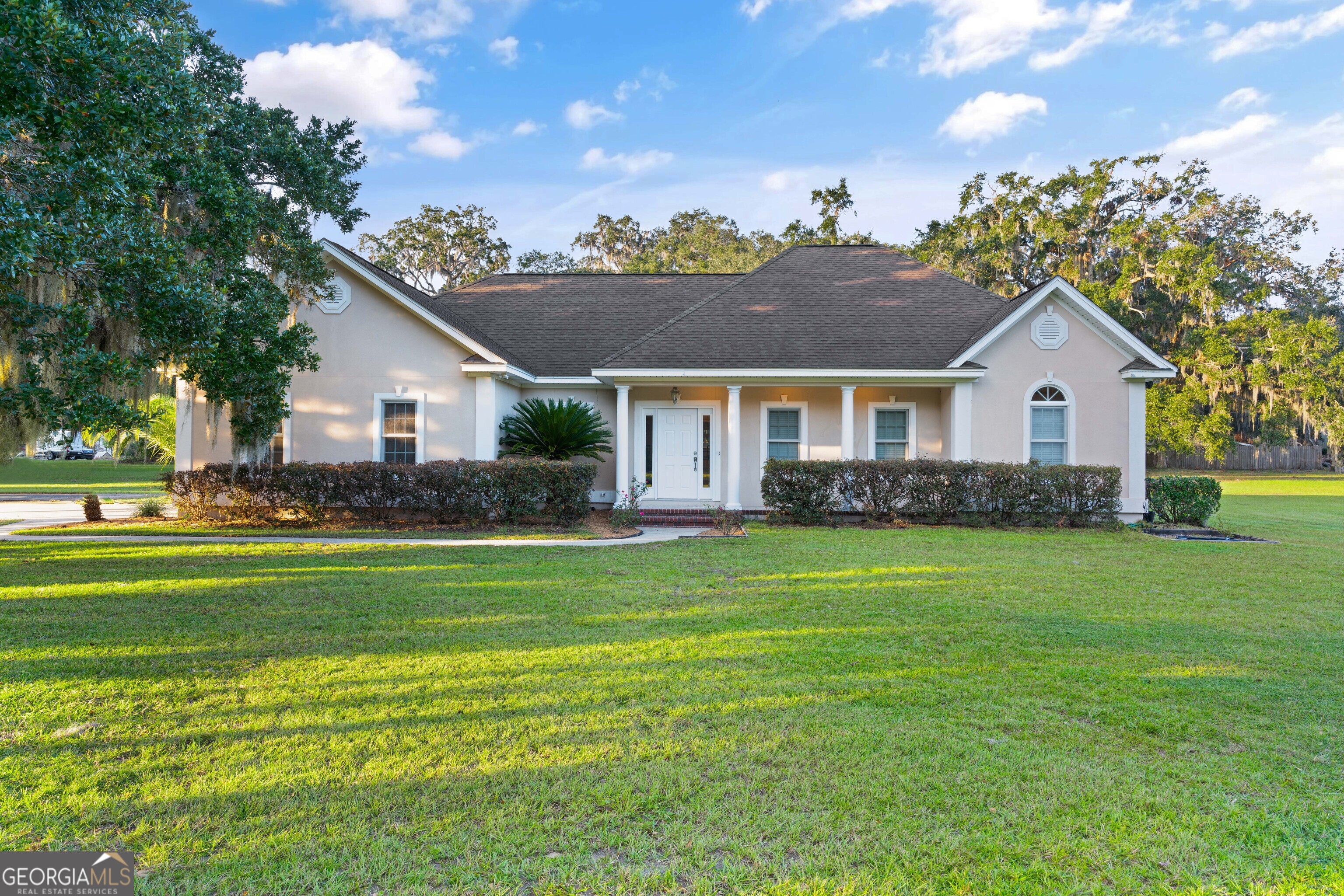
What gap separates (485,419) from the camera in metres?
12.9

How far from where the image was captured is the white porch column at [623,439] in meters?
13.5

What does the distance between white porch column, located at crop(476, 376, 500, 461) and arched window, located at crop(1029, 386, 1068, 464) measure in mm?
10663

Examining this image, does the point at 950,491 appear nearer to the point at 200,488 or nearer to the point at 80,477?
the point at 200,488

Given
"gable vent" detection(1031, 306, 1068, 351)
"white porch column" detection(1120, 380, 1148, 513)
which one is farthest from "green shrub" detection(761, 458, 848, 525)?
"white porch column" detection(1120, 380, 1148, 513)

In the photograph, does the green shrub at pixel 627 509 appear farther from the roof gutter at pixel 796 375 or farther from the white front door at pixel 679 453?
the roof gutter at pixel 796 375

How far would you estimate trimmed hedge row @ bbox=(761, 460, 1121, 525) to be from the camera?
1183 centimetres

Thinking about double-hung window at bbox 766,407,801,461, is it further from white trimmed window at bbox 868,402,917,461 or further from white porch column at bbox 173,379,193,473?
white porch column at bbox 173,379,193,473

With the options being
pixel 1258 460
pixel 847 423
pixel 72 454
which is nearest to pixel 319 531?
pixel 847 423

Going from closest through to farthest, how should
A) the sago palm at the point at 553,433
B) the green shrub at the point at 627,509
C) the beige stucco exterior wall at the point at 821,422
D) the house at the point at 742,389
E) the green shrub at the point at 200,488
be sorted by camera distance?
the green shrub at the point at 627,509, the green shrub at the point at 200,488, the house at the point at 742,389, the sago palm at the point at 553,433, the beige stucco exterior wall at the point at 821,422

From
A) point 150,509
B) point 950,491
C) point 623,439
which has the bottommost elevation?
point 150,509

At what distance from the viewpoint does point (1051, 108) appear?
61.0ft

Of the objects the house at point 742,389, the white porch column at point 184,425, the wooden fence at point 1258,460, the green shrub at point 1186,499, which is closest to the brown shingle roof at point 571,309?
the house at point 742,389

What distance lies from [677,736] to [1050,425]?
12.4 metres

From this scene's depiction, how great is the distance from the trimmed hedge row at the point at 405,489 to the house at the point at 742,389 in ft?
4.56
